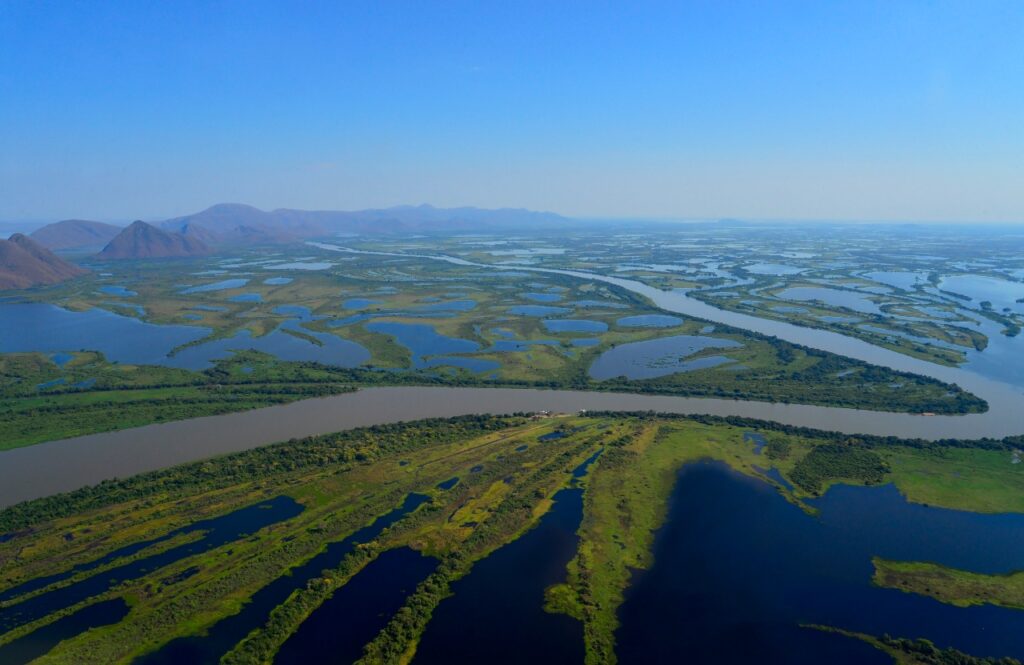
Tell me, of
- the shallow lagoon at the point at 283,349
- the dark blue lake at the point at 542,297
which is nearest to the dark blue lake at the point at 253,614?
the shallow lagoon at the point at 283,349

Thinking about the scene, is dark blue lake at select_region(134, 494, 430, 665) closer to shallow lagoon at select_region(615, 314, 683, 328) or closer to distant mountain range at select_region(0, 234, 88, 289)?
shallow lagoon at select_region(615, 314, 683, 328)

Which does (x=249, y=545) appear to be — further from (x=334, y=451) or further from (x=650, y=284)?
(x=650, y=284)

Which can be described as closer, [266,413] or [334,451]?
[334,451]

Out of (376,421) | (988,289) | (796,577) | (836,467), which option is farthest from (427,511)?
(988,289)

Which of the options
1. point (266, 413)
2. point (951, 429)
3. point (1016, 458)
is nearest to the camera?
point (1016, 458)

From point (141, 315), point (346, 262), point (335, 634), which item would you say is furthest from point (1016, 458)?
point (346, 262)

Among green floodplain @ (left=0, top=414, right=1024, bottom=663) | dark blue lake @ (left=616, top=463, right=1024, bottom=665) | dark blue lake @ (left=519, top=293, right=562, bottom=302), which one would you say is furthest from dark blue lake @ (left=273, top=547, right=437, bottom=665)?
dark blue lake @ (left=519, top=293, right=562, bottom=302)

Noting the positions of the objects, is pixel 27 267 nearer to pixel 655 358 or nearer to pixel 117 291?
pixel 117 291
